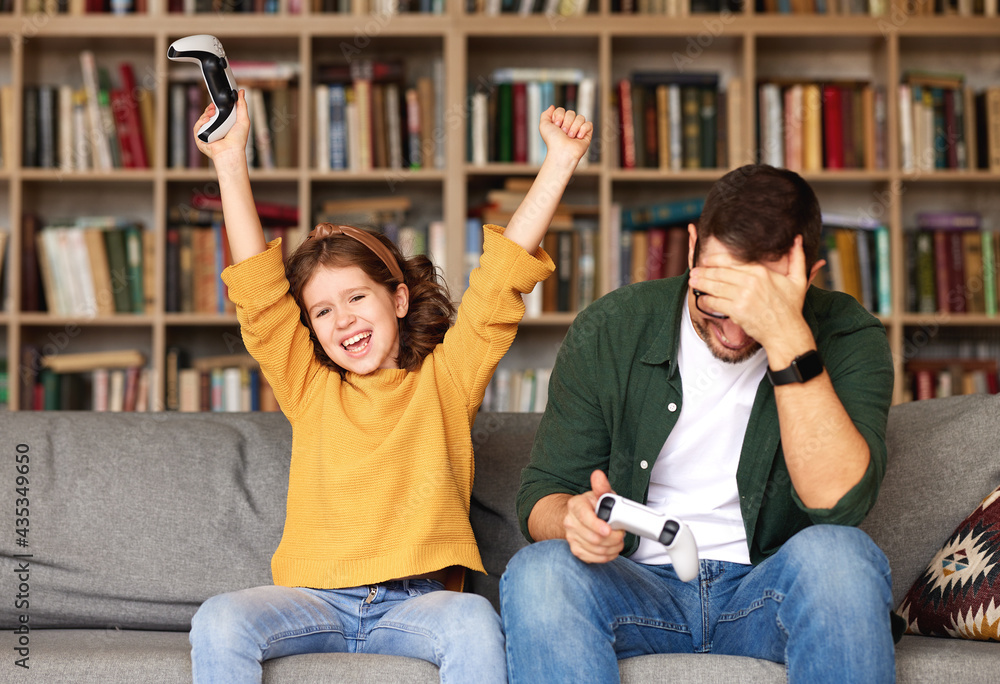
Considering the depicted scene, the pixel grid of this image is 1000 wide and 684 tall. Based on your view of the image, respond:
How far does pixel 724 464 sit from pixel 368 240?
712 mm

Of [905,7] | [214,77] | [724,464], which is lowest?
[724,464]

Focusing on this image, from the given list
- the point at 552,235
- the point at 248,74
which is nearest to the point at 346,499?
the point at 552,235

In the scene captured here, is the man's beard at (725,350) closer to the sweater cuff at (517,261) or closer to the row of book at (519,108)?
the sweater cuff at (517,261)

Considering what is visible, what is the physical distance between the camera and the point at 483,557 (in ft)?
5.27

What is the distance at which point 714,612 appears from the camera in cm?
122

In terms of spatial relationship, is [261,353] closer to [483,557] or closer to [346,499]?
[346,499]

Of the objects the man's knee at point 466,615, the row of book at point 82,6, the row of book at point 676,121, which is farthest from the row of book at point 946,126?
the row of book at point 82,6

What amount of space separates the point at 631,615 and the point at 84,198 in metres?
2.77

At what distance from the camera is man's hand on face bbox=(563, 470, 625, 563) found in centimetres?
106

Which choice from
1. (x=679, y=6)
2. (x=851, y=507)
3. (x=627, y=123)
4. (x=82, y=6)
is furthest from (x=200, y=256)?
(x=851, y=507)

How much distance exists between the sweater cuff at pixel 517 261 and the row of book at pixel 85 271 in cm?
195

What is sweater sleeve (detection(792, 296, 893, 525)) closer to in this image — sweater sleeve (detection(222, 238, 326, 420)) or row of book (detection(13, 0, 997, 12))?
sweater sleeve (detection(222, 238, 326, 420))

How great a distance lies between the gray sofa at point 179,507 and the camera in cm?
144

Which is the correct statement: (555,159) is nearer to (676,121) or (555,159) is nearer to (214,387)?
(676,121)
